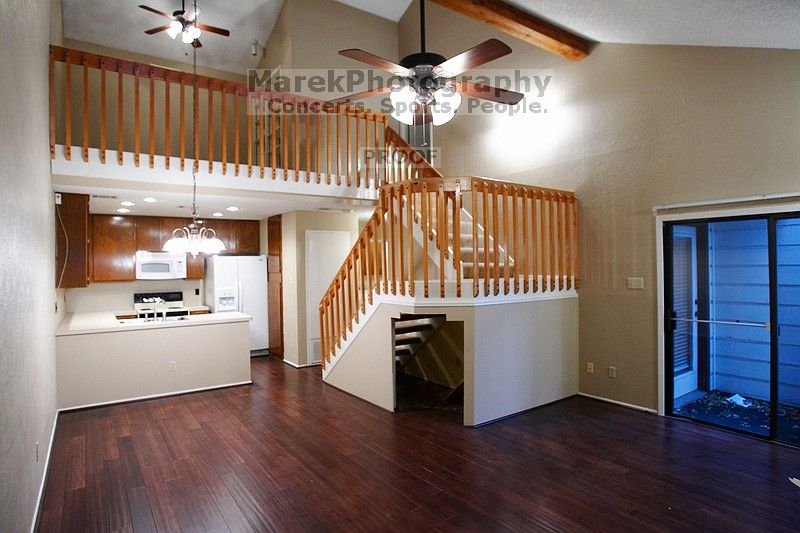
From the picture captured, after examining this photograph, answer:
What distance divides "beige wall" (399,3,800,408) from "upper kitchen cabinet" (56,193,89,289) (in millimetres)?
4990

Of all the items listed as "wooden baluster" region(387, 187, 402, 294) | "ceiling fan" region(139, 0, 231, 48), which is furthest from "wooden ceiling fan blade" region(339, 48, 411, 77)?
"ceiling fan" region(139, 0, 231, 48)

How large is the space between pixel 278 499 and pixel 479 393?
1997mm

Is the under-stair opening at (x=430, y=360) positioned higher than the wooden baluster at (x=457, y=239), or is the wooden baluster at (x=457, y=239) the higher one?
the wooden baluster at (x=457, y=239)

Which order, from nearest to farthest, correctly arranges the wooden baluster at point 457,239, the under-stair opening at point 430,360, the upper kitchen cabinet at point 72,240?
1. the wooden baluster at point 457,239
2. the upper kitchen cabinet at point 72,240
3. the under-stair opening at point 430,360

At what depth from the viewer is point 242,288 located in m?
7.19

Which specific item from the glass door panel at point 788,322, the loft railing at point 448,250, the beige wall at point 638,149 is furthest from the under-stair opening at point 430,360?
the glass door panel at point 788,322

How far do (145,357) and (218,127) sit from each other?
4.41m

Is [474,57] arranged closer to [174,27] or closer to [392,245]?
[392,245]

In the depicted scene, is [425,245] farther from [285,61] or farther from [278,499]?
[285,61]

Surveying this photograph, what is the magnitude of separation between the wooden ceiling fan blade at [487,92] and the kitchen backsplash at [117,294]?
5.94 metres

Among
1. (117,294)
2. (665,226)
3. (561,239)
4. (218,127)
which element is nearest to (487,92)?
(561,239)

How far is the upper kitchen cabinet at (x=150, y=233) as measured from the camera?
6.79 metres

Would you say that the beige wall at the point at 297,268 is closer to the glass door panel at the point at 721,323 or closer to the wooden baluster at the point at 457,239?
the wooden baluster at the point at 457,239

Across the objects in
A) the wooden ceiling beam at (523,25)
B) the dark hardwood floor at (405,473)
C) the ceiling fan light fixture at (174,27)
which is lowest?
the dark hardwood floor at (405,473)
